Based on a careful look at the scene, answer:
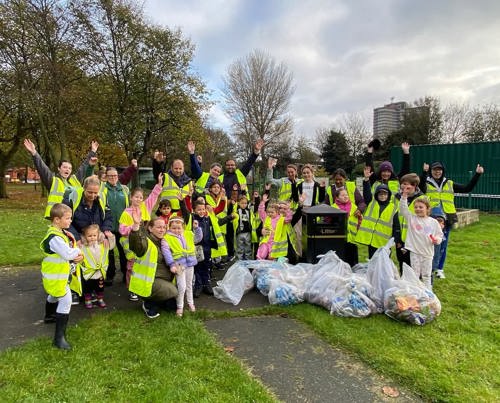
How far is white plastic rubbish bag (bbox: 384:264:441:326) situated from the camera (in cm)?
424

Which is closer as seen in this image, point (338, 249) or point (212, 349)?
point (212, 349)

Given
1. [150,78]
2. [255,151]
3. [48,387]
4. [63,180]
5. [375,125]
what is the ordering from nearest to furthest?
1. [48,387]
2. [63,180]
3. [255,151]
4. [150,78]
5. [375,125]

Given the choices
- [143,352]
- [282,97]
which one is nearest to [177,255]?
[143,352]

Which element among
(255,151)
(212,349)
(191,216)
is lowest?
(212,349)

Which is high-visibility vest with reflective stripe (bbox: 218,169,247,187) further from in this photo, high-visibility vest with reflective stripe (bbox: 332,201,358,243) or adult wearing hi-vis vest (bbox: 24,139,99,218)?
adult wearing hi-vis vest (bbox: 24,139,99,218)

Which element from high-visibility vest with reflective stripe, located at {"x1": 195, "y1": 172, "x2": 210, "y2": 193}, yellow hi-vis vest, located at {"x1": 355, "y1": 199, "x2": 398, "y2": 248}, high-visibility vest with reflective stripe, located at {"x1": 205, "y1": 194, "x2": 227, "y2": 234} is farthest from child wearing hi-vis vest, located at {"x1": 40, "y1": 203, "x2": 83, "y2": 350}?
yellow hi-vis vest, located at {"x1": 355, "y1": 199, "x2": 398, "y2": 248}

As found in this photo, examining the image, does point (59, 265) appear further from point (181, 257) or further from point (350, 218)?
point (350, 218)

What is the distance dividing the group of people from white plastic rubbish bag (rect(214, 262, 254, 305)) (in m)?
0.27

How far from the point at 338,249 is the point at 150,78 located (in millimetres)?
17799

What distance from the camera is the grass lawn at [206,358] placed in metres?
2.99

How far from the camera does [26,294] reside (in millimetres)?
5375

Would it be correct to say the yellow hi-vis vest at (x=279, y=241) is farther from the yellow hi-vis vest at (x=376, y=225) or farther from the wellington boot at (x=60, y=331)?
the wellington boot at (x=60, y=331)

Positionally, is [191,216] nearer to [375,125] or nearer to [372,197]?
[372,197]

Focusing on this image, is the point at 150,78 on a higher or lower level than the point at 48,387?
higher
